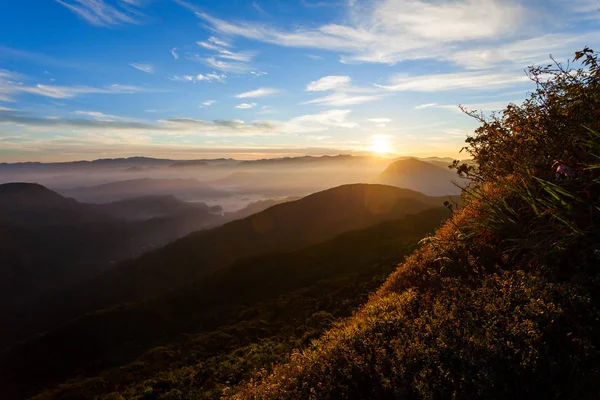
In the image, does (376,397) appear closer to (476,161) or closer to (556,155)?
(556,155)

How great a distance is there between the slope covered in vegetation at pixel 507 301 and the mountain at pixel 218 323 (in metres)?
5.15

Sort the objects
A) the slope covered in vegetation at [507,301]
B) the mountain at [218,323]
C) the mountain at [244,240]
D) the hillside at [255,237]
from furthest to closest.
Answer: the mountain at [244,240], the hillside at [255,237], the mountain at [218,323], the slope covered in vegetation at [507,301]

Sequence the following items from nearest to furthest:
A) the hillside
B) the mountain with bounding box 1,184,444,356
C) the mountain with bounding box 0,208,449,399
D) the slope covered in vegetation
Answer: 1. the slope covered in vegetation
2. the mountain with bounding box 0,208,449,399
3. the hillside
4. the mountain with bounding box 1,184,444,356

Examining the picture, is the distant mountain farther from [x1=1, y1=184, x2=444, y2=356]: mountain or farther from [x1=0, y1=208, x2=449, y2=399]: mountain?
[x1=0, y1=208, x2=449, y2=399]: mountain

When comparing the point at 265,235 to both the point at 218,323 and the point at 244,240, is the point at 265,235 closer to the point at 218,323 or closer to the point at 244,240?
the point at 244,240

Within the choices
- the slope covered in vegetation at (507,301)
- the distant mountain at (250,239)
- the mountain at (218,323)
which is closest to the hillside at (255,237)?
the distant mountain at (250,239)

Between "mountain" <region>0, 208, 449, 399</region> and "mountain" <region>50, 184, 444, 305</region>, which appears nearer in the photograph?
"mountain" <region>0, 208, 449, 399</region>

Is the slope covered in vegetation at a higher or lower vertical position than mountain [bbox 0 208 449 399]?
higher

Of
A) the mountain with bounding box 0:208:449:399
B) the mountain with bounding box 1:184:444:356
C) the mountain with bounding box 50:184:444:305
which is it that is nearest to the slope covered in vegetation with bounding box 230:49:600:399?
the mountain with bounding box 0:208:449:399

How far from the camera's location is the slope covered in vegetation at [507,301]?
11.3 ft

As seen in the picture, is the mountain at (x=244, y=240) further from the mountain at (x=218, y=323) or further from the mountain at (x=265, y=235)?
the mountain at (x=218, y=323)

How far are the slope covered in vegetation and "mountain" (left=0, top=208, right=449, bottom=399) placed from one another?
16.9 ft

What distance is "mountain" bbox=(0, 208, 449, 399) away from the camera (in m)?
12.5

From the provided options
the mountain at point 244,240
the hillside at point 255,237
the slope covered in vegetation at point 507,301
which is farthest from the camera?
the mountain at point 244,240
